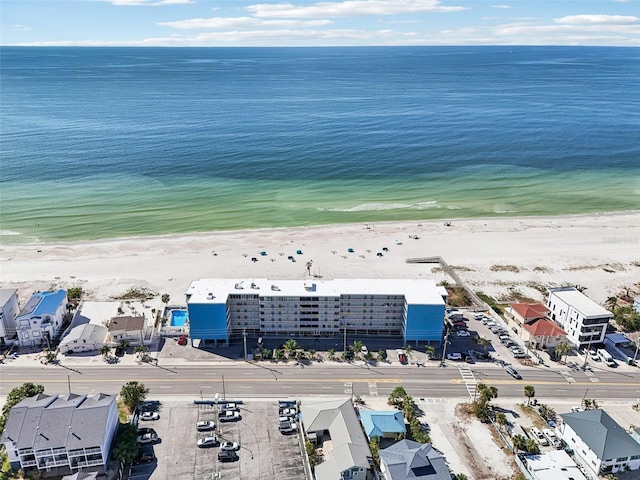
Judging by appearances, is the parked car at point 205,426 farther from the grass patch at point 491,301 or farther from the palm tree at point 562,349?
the grass patch at point 491,301

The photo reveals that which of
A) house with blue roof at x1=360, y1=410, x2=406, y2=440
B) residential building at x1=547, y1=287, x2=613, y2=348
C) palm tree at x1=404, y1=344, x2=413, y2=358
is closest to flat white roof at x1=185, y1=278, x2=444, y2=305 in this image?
palm tree at x1=404, y1=344, x2=413, y2=358

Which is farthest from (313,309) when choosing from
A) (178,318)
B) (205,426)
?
(205,426)

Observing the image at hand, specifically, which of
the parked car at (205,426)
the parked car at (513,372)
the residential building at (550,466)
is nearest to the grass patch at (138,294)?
the parked car at (205,426)

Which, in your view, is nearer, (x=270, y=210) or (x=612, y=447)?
(x=612, y=447)

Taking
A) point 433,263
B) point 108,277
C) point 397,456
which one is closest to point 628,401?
point 397,456

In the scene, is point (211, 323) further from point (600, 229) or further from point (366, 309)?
point (600, 229)

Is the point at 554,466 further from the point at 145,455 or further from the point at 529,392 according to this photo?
the point at 145,455
